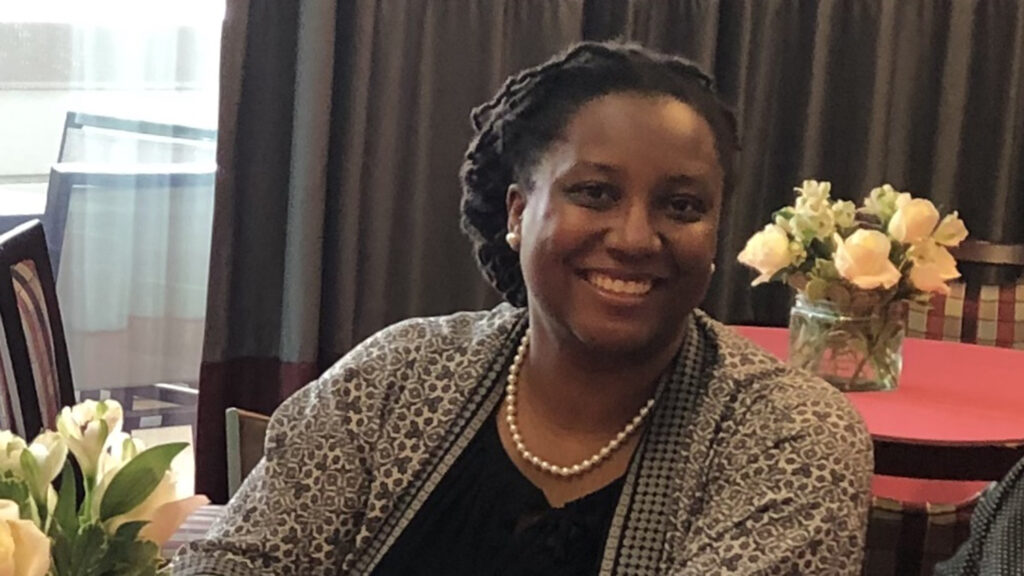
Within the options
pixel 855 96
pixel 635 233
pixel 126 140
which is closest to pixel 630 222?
pixel 635 233

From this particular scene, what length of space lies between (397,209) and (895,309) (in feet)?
4.09

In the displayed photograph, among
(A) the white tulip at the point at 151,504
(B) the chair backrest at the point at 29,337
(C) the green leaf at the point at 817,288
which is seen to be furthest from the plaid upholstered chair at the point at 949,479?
(A) the white tulip at the point at 151,504

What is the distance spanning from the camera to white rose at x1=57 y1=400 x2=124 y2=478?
100 centimetres

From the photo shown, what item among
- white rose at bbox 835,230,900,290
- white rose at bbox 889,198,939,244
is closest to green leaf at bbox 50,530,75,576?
white rose at bbox 835,230,900,290

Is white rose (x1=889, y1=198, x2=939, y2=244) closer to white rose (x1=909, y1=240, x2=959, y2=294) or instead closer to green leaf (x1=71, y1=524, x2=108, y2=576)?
white rose (x1=909, y1=240, x2=959, y2=294)

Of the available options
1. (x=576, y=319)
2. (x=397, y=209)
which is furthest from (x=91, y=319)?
(x=576, y=319)

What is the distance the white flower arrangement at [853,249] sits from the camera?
2277 mm

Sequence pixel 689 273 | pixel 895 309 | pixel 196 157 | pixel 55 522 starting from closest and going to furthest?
1. pixel 55 522
2. pixel 689 273
3. pixel 895 309
4. pixel 196 157

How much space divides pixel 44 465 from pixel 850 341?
1.65m

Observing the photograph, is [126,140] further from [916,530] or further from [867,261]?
[916,530]

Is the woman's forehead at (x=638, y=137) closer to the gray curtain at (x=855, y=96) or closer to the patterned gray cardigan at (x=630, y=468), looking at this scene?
the patterned gray cardigan at (x=630, y=468)

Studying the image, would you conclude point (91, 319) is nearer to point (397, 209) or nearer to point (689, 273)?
point (397, 209)

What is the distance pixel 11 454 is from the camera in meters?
0.98

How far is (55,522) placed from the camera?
97 cm
